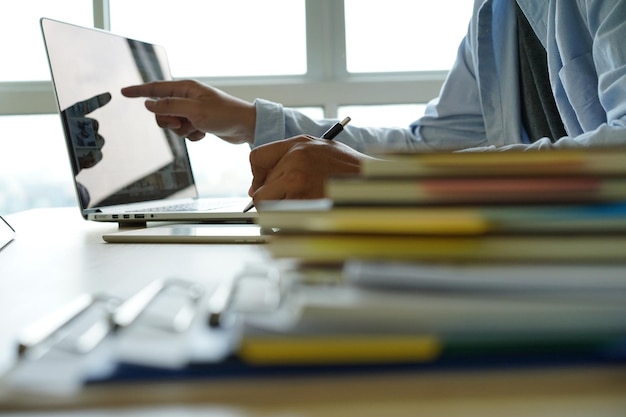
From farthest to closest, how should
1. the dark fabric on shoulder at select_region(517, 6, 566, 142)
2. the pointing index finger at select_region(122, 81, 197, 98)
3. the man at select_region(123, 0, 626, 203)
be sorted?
1. the dark fabric on shoulder at select_region(517, 6, 566, 142)
2. the pointing index finger at select_region(122, 81, 197, 98)
3. the man at select_region(123, 0, 626, 203)

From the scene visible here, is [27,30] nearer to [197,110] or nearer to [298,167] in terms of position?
[197,110]

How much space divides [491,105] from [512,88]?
83mm

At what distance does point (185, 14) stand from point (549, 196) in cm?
228

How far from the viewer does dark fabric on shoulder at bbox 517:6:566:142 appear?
3.64 feet

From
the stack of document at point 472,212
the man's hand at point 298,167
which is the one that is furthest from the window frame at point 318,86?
the stack of document at point 472,212

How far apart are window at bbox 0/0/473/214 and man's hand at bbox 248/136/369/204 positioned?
1.57m

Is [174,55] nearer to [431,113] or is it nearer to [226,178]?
[226,178]

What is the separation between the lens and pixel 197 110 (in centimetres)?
97

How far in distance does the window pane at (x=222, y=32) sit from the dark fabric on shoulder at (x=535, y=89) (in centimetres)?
128

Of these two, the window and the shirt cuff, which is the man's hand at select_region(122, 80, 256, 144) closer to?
the shirt cuff

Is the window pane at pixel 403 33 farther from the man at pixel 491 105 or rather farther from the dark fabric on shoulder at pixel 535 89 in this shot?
the dark fabric on shoulder at pixel 535 89

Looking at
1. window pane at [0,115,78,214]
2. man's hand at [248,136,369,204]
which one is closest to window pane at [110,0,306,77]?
window pane at [0,115,78,214]

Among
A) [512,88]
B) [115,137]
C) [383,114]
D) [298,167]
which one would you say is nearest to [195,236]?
[298,167]

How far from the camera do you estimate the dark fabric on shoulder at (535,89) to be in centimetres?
111
